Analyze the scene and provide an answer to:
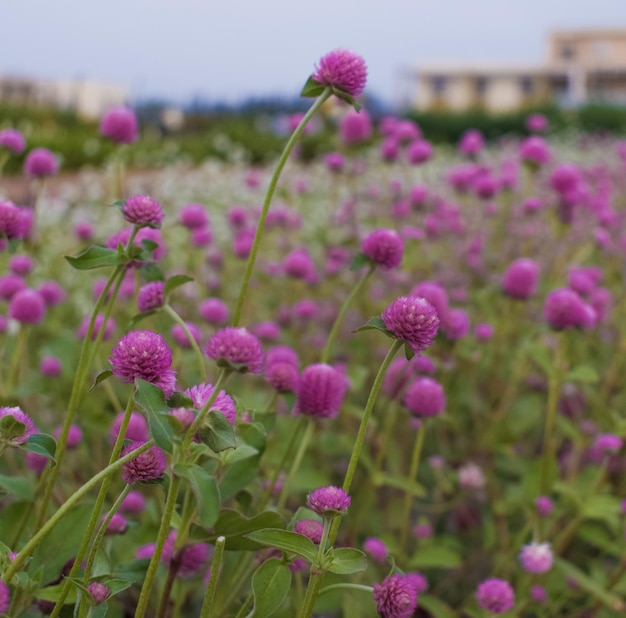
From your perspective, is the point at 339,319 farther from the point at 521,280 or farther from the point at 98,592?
the point at 521,280

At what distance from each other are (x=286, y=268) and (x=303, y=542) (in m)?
1.09

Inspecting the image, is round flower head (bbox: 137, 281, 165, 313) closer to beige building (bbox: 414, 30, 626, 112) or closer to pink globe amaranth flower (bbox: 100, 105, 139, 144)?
pink globe amaranth flower (bbox: 100, 105, 139, 144)

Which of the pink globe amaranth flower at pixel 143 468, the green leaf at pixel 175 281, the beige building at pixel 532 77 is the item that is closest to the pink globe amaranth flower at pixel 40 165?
the green leaf at pixel 175 281

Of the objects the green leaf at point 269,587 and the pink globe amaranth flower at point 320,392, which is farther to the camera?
the pink globe amaranth flower at point 320,392

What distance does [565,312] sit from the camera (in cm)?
144

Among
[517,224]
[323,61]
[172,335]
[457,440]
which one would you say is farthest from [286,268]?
[517,224]

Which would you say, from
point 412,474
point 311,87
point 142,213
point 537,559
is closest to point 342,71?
point 311,87

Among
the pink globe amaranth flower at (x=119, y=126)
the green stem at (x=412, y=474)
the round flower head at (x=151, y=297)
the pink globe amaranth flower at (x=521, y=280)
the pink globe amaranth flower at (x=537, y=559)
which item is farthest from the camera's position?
the pink globe amaranth flower at (x=521, y=280)

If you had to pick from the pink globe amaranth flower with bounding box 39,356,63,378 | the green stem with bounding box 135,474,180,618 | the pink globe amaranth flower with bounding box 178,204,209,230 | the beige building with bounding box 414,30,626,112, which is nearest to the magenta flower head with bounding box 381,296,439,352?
the green stem with bounding box 135,474,180,618

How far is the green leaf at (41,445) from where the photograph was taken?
29.1 inches

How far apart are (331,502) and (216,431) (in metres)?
0.14

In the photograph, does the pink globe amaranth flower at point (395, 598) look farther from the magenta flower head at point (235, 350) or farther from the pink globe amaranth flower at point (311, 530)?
the magenta flower head at point (235, 350)

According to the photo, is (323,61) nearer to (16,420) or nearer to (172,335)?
(16,420)

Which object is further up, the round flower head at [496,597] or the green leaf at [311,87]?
the green leaf at [311,87]
